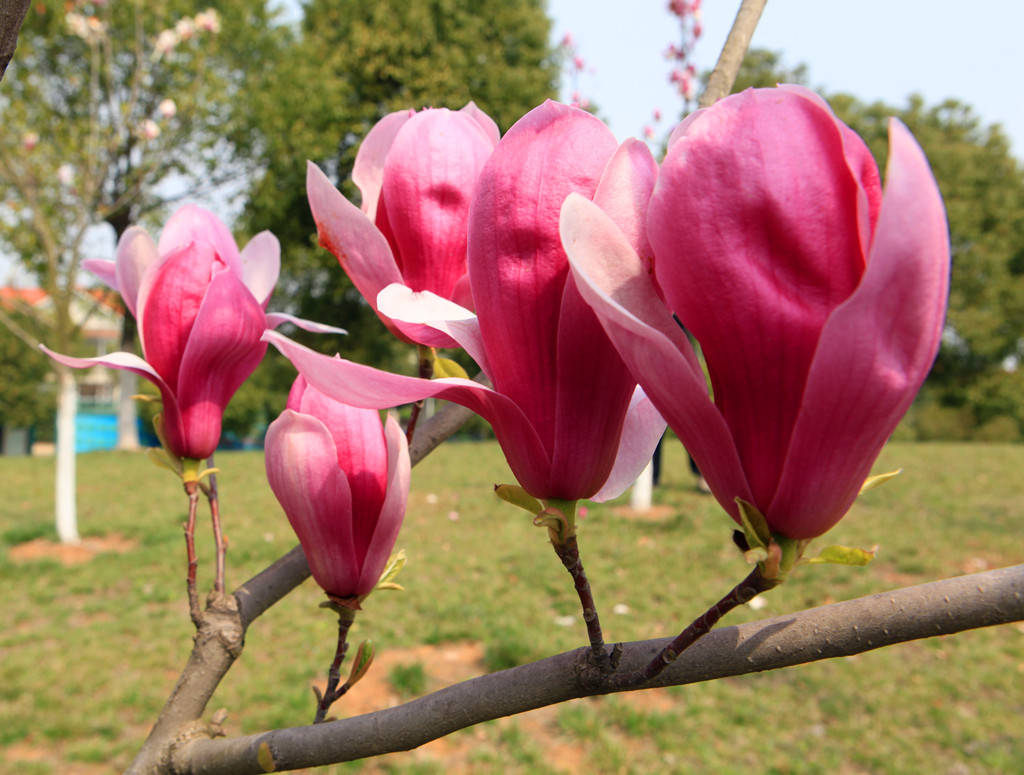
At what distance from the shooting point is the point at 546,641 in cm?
544

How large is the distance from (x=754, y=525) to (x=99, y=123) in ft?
45.4

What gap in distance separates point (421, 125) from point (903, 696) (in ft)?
17.8

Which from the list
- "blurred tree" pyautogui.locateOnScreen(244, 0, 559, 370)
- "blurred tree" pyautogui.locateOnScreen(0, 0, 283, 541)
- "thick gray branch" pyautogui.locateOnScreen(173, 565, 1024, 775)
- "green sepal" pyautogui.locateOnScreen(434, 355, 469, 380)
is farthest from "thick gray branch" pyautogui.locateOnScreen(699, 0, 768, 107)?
"blurred tree" pyautogui.locateOnScreen(244, 0, 559, 370)

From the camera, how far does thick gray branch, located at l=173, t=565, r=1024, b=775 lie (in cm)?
46

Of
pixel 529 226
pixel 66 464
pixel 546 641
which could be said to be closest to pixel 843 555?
pixel 529 226

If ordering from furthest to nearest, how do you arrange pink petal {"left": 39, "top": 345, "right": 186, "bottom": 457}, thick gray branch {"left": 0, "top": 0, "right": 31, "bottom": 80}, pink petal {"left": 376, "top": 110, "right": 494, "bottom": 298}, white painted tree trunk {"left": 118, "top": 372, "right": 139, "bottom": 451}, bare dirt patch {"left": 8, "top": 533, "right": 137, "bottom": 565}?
white painted tree trunk {"left": 118, "top": 372, "right": 139, "bottom": 451}
bare dirt patch {"left": 8, "top": 533, "right": 137, "bottom": 565}
pink petal {"left": 39, "top": 345, "right": 186, "bottom": 457}
pink petal {"left": 376, "top": 110, "right": 494, "bottom": 298}
thick gray branch {"left": 0, "top": 0, "right": 31, "bottom": 80}

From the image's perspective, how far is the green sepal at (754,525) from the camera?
423 mm

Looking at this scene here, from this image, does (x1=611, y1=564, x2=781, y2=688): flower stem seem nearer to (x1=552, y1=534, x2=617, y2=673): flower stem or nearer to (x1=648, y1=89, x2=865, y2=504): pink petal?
(x1=552, y1=534, x2=617, y2=673): flower stem

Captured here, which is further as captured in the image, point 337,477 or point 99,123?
point 99,123

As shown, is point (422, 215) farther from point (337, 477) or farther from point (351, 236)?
point (337, 477)

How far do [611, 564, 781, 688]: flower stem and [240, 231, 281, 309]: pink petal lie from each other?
0.64 metres

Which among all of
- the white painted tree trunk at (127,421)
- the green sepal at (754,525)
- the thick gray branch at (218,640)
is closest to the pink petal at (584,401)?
the green sepal at (754,525)

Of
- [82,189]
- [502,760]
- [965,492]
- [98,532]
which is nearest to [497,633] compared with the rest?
[502,760]

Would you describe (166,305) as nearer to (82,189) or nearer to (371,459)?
(371,459)
